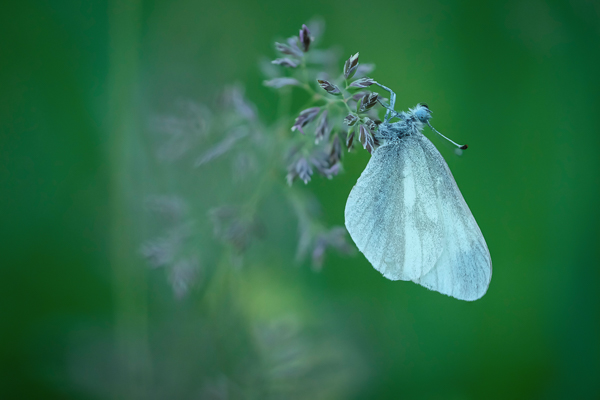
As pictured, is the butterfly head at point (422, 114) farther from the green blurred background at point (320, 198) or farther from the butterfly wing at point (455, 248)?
the green blurred background at point (320, 198)

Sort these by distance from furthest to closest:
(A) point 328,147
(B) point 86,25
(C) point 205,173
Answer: (C) point 205,173 → (B) point 86,25 → (A) point 328,147

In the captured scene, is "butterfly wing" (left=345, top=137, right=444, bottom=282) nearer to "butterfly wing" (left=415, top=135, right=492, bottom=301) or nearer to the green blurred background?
"butterfly wing" (left=415, top=135, right=492, bottom=301)

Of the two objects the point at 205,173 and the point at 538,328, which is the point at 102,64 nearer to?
the point at 205,173

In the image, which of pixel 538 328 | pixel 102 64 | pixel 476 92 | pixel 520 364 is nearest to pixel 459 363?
pixel 520 364

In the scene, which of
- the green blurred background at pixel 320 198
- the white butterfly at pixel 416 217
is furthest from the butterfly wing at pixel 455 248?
the green blurred background at pixel 320 198

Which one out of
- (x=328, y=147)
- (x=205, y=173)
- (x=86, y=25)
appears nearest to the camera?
(x=328, y=147)

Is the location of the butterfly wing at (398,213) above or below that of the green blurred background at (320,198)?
below

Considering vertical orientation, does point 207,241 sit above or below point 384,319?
above
